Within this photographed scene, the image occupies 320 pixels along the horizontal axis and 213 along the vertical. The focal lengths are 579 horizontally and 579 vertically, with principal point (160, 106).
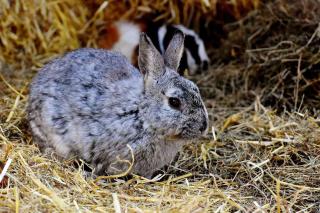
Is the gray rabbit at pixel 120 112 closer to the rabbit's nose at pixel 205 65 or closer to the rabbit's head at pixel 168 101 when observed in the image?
the rabbit's head at pixel 168 101

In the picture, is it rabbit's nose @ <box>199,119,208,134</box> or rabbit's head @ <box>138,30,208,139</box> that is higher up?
rabbit's head @ <box>138,30,208,139</box>

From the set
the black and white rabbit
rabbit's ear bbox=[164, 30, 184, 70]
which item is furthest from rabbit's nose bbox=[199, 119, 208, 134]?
the black and white rabbit

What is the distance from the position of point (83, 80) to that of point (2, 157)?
0.84 meters

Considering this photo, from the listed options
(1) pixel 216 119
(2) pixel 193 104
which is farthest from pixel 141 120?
(1) pixel 216 119

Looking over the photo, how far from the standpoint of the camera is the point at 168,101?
3.97 meters

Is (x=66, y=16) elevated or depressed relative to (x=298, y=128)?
elevated

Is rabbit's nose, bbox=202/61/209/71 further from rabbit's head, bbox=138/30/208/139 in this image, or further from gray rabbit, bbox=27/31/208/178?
rabbit's head, bbox=138/30/208/139

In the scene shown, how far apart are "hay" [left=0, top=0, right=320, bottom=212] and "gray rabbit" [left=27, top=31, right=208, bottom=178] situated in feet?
0.51

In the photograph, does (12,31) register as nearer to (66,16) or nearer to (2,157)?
(66,16)

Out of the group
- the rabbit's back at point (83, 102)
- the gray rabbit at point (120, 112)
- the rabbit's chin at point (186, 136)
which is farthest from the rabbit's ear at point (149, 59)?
the rabbit's chin at point (186, 136)

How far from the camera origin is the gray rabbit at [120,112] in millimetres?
3965

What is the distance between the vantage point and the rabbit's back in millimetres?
4105

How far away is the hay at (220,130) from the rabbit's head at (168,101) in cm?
38

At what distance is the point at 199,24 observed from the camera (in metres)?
6.72
